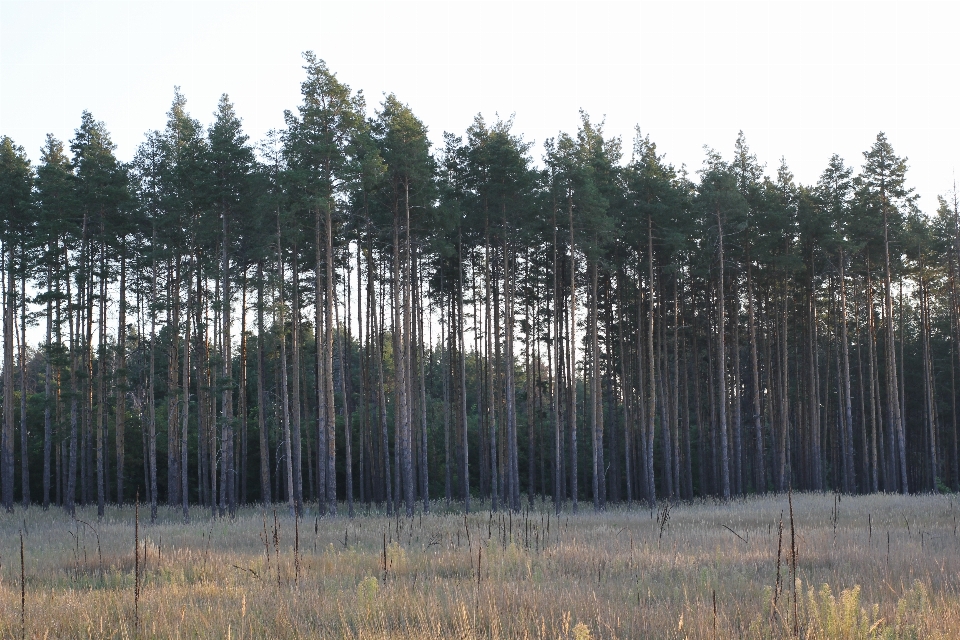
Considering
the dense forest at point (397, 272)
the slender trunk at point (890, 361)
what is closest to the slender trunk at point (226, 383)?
the dense forest at point (397, 272)

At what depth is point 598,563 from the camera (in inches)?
425

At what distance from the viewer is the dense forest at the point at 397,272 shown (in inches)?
1076

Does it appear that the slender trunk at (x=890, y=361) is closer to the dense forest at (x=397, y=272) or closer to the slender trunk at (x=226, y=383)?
the dense forest at (x=397, y=272)

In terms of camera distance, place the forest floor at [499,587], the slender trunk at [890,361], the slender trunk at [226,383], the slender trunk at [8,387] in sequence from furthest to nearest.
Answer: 1. the slender trunk at [890,361]
2. the slender trunk at [8,387]
3. the slender trunk at [226,383]
4. the forest floor at [499,587]

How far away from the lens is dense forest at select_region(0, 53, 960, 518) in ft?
89.7

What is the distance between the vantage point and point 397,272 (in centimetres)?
2597

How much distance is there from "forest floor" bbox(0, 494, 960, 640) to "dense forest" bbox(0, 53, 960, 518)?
13.0 meters

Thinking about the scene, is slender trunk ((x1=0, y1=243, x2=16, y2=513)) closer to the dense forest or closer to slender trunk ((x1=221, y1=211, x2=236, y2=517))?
the dense forest

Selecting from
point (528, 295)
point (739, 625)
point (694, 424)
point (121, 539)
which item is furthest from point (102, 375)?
point (694, 424)

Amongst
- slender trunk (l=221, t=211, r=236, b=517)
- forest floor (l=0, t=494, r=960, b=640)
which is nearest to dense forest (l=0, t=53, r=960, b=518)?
slender trunk (l=221, t=211, r=236, b=517)

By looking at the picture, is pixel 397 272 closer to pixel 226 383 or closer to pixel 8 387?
pixel 226 383

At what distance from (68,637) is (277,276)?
2285 centimetres

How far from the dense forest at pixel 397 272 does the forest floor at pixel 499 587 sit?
42.7 feet

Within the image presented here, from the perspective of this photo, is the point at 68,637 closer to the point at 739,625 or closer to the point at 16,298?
→ the point at 739,625
